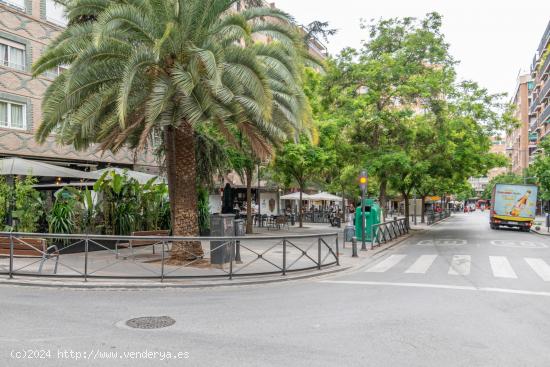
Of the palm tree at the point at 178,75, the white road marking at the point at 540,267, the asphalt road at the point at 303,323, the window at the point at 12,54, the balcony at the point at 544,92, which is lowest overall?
the white road marking at the point at 540,267

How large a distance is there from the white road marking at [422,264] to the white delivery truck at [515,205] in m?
19.2

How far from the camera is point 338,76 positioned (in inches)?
928

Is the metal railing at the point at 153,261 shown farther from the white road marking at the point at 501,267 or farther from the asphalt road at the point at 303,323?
the white road marking at the point at 501,267

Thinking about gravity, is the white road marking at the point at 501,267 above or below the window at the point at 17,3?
below

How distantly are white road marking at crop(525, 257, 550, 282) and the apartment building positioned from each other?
48858mm

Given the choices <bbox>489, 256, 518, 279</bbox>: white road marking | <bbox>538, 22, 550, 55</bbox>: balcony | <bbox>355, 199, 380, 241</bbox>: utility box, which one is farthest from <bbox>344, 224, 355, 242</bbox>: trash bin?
<bbox>538, 22, 550, 55</bbox>: balcony

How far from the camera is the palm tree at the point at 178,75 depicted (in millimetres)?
10492

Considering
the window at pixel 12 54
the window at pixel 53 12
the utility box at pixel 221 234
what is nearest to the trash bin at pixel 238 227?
the utility box at pixel 221 234

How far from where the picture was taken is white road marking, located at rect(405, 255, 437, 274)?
12.1 meters

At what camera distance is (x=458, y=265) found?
13102mm

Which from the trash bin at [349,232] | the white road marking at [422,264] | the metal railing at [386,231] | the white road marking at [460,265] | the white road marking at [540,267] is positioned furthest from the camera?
the trash bin at [349,232]

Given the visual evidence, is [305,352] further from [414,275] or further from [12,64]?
[12,64]

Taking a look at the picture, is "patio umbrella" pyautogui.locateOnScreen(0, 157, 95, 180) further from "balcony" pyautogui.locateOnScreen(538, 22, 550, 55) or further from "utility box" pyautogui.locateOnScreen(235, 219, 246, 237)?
"balcony" pyautogui.locateOnScreen(538, 22, 550, 55)

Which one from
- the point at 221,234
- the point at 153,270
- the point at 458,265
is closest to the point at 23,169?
the point at 153,270
